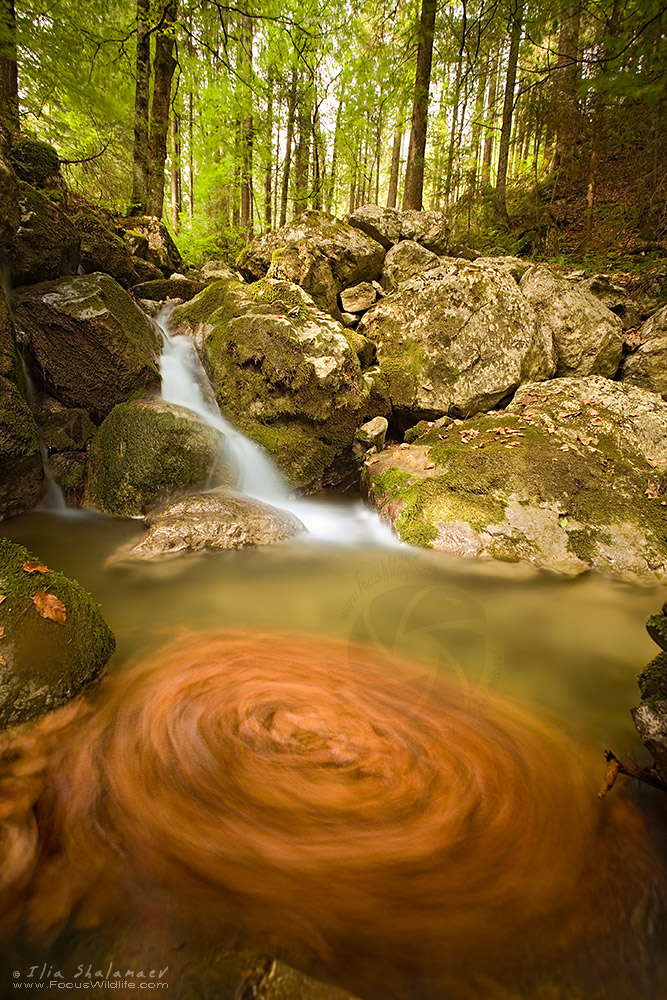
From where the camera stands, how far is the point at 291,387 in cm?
655

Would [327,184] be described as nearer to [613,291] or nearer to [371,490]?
[613,291]

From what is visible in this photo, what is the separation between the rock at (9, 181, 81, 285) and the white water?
1807 mm

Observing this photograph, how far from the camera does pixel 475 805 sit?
1.96 meters

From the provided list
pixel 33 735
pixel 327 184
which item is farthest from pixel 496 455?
pixel 327 184

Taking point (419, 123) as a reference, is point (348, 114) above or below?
above

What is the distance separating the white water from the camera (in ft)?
18.7

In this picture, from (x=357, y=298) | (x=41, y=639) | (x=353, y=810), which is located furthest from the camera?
(x=357, y=298)

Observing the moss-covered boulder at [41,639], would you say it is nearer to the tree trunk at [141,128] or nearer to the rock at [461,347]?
the rock at [461,347]

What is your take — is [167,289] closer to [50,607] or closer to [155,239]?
[155,239]

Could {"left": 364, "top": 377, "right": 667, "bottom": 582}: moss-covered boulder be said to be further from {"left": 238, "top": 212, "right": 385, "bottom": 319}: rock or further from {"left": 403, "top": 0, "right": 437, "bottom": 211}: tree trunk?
{"left": 403, "top": 0, "right": 437, "bottom": 211}: tree trunk

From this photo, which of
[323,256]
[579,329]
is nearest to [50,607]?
[323,256]

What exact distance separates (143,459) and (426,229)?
25.4 feet

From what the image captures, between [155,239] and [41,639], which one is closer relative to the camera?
[41,639]

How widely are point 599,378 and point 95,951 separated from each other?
825cm
